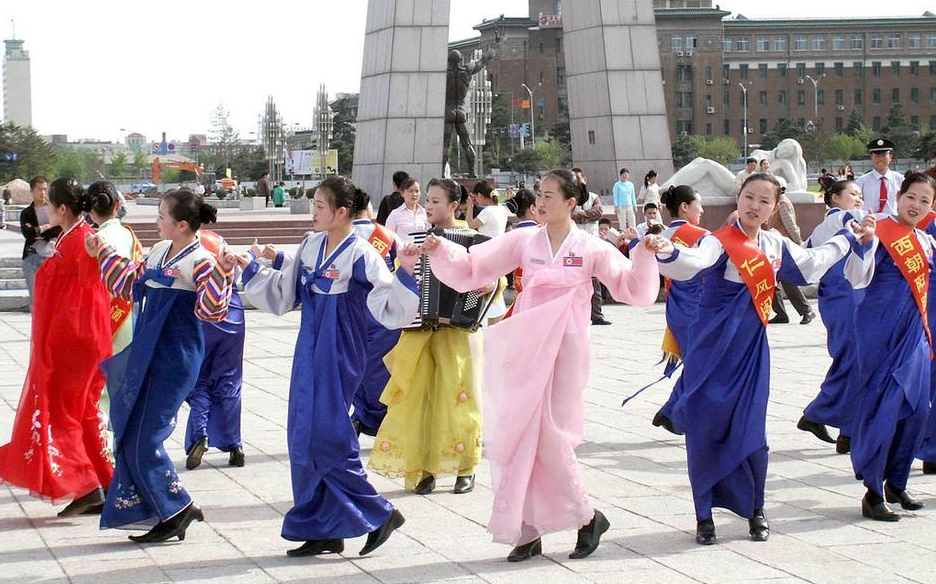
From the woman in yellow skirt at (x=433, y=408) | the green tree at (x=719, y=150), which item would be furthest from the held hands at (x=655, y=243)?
the green tree at (x=719, y=150)

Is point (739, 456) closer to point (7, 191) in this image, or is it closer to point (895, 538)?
point (895, 538)

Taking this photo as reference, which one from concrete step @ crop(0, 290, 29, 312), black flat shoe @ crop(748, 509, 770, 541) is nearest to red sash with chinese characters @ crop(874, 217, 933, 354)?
black flat shoe @ crop(748, 509, 770, 541)

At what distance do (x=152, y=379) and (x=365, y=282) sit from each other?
103 centimetres

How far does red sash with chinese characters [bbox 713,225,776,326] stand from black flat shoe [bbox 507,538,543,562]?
1438 millimetres

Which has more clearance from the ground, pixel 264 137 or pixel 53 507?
pixel 264 137

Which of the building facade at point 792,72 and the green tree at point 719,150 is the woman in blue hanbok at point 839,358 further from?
the building facade at point 792,72

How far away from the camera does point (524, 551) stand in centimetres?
566

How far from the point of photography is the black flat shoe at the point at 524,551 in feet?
18.5

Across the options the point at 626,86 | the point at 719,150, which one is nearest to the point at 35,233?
the point at 626,86

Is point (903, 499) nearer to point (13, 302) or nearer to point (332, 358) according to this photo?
point (332, 358)

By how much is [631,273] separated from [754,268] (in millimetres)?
674

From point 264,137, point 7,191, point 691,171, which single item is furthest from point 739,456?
point 264,137

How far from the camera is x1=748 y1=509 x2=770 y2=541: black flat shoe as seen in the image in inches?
234

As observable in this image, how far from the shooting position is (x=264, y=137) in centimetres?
7406
